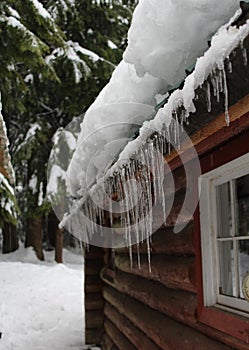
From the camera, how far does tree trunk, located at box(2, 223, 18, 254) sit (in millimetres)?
15320

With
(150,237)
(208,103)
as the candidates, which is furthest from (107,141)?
(208,103)

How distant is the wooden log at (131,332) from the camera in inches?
146

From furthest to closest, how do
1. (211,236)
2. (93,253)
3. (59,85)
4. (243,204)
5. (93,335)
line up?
(59,85)
(93,253)
(93,335)
(243,204)
(211,236)

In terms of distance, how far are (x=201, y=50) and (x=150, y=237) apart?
218 centimetres

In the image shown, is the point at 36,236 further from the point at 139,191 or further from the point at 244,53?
the point at 244,53

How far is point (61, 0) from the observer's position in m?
11.3

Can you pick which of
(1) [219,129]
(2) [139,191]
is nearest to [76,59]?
(2) [139,191]

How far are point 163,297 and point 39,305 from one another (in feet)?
21.3

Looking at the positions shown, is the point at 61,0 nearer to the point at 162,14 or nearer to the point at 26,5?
the point at 26,5

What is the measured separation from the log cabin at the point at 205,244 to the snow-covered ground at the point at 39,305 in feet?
9.86

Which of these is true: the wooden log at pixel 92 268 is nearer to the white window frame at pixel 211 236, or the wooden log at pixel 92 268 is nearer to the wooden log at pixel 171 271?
the wooden log at pixel 171 271

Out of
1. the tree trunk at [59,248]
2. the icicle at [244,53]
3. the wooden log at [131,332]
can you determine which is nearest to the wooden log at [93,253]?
the wooden log at [131,332]

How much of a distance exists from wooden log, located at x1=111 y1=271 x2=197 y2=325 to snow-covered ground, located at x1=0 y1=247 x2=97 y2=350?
2407 millimetres

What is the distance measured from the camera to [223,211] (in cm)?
270
